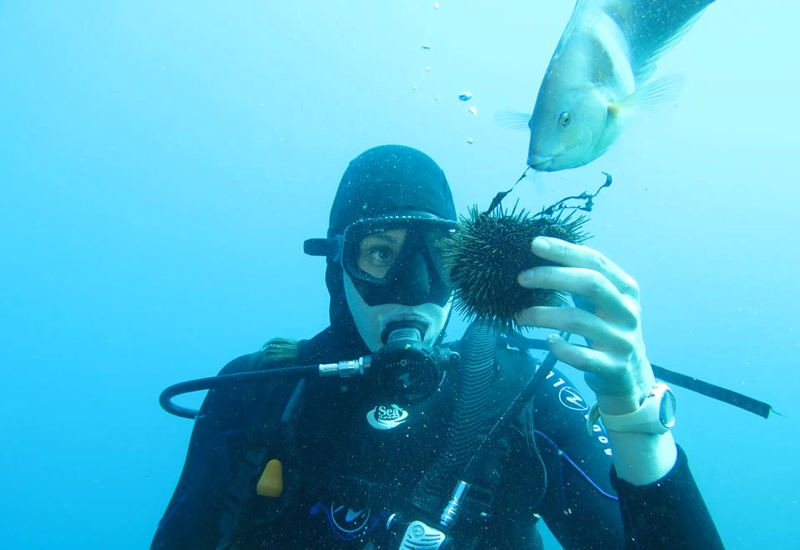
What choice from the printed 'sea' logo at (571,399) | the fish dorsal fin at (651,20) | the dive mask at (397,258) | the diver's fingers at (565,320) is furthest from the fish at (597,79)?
the printed 'sea' logo at (571,399)

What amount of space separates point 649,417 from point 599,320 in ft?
1.98

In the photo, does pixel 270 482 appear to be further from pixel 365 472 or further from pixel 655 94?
pixel 655 94

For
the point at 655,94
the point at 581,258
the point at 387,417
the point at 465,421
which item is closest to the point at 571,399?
the point at 465,421

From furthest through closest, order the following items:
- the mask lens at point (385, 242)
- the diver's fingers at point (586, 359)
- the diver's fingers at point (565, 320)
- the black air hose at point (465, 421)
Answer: the mask lens at point (385, 242), the black air hose at point (465, 421), the diver's fingers at point (586, 359), the diver's fingers at point (565, 320)

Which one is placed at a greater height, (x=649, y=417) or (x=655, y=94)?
(x=655, y=94)

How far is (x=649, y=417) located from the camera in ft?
5.95

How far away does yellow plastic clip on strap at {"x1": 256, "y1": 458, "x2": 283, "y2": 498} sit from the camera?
2.53m

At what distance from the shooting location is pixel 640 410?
5.93 ft

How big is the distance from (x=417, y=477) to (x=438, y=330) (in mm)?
1025

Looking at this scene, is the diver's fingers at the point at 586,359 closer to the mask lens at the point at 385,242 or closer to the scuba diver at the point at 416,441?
the scuba diver at the point at 416,441

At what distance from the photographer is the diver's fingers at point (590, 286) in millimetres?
1398


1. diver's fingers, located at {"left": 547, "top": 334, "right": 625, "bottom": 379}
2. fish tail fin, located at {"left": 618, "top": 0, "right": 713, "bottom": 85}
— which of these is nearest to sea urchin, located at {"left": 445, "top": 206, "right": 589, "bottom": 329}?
diver's fingers, located at {"left": 547, "top": 334, "right": 625, "bottom": 379}

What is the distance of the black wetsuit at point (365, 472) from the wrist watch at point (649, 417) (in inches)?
32.1

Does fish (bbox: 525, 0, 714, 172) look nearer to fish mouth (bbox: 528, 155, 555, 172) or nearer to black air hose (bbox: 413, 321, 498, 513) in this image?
fish mouth (bbox: 528, 155, 555, 172)
